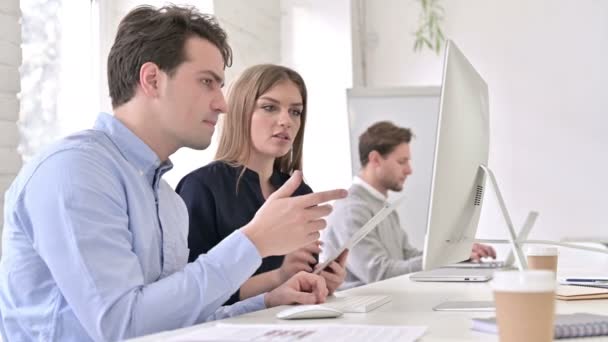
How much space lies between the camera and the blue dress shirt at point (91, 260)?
4.64ft

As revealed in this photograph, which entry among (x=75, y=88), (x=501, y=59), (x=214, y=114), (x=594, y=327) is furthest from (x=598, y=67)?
(x=594, y=327)

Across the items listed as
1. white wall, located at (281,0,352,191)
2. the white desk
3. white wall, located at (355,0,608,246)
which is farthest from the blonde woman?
white wall, located at (355,0,608,246)

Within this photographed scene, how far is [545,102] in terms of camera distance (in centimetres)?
495

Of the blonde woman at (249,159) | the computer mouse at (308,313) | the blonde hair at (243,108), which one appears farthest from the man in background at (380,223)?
the computer mouse at (308,313)

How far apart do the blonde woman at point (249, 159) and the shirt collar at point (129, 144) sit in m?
0.65

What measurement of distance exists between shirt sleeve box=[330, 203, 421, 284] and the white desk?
101cm

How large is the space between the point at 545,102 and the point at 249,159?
9.42 feet

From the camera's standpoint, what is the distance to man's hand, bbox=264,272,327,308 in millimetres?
1825

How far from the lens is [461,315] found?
5.09ft

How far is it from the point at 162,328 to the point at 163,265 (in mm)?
235

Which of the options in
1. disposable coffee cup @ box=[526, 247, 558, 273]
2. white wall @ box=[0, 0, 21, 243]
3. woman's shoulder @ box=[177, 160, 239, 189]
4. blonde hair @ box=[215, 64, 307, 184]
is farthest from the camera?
blonde hair @ box=[215, 64, 307, 184]

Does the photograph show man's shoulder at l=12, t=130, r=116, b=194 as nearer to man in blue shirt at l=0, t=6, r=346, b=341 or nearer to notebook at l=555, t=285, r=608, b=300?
man in blue shirt at l=0, t=6, r=346, b=341

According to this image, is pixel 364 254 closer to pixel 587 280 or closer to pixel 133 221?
pixel 587 280

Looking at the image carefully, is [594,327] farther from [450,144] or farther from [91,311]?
[91,311]
